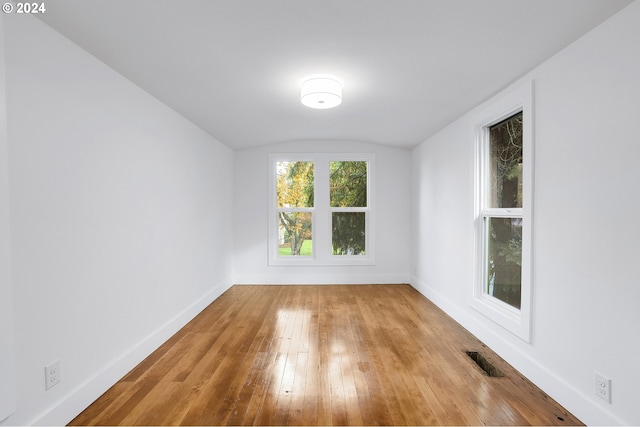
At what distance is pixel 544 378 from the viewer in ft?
6.99

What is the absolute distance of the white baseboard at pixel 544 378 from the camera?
1.75 metres

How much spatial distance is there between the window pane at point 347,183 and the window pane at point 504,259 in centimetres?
252

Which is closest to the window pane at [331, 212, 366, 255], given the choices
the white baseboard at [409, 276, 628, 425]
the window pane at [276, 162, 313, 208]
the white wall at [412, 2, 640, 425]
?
the window pane at [276, 162, 313, 208]

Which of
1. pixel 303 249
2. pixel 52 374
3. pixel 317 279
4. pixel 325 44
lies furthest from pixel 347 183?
pixel 52 374

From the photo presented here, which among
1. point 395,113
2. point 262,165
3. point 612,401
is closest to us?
point 612,401

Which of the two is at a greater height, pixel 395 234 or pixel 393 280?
pixel 395 234

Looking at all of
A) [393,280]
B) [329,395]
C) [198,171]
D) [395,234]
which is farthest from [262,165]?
[329,395]

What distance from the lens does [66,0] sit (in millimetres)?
1564

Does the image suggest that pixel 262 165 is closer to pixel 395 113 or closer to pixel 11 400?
pixel 395 113

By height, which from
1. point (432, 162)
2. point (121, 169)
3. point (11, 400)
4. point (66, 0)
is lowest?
point (11, 400)

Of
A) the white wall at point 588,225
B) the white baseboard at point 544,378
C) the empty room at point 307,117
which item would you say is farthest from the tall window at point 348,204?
the white wall at point 588,225

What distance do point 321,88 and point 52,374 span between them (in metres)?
2.55

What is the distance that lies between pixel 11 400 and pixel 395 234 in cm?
469

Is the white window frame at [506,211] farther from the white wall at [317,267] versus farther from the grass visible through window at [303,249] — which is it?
the grass visible through window at [303,249]
